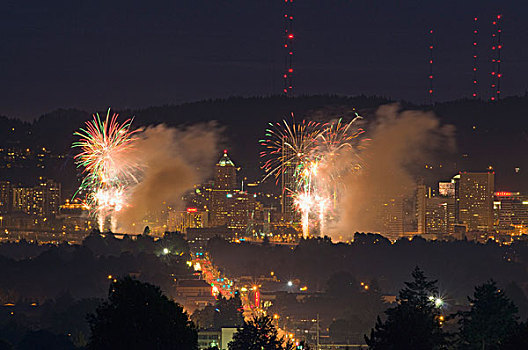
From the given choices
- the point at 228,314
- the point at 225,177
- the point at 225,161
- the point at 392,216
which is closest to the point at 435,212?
the point at 392,216

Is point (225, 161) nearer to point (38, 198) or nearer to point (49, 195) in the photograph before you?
point (49, 195)

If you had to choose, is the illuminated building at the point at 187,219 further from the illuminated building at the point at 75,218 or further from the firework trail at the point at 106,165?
the illuminated building at the point at 75,218

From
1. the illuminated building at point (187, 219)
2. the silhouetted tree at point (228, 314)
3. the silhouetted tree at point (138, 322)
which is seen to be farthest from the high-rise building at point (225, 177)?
the silhouetted tree at point (138, 322)

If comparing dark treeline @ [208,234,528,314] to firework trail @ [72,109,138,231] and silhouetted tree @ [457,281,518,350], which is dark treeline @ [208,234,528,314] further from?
silhouetted tree @ [457,281,518,350]

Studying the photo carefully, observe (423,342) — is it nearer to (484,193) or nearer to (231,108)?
(484,193)

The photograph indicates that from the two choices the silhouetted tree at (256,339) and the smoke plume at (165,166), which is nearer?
the silhouetted tree at (256,339)

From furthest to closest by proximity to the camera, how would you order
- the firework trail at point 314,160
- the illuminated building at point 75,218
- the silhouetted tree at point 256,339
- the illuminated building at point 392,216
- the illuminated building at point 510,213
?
the illuminated building at point 75,218 < the illuminated building at point 510,213 < the illuminated building at point 392,216 < the firework trail at point 314,160 < the silhouetted tree at point 256,339

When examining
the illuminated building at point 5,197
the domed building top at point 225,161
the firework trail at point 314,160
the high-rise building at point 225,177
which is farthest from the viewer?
the illuminated building at point 5,197

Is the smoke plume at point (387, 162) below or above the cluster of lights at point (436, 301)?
above
